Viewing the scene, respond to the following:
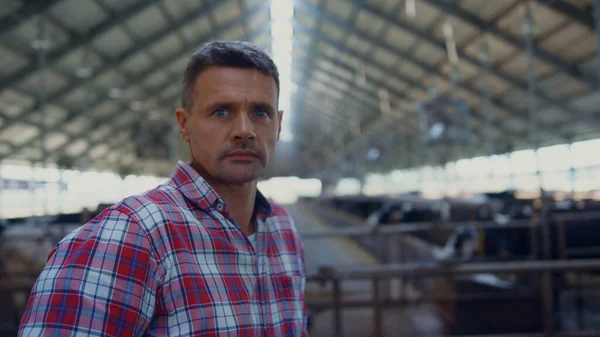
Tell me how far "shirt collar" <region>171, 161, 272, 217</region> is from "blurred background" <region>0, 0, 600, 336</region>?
6.93ft

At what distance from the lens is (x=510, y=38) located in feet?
45.1

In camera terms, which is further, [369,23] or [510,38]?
[369,23]

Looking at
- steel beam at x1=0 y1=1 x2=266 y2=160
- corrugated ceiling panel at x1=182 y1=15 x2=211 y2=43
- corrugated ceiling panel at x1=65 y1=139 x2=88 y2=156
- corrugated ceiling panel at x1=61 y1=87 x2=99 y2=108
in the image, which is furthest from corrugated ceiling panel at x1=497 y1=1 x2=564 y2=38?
corrugated ceiling panel at x1=65 y1=139 x2=88 y2=156

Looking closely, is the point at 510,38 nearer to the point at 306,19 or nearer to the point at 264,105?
the point at 306,19

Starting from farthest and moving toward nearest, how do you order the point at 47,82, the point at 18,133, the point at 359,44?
1. the point at 359,44
2. the point at 18,133
3. the point at 47,82

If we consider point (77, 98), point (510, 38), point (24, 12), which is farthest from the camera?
point (77, 98)

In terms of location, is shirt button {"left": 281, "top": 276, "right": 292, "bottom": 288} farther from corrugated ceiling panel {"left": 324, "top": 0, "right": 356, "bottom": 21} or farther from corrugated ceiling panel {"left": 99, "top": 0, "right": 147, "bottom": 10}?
corrugated ceiling panel {"left": 324, "top": 0, "right": 356, "bottom": 21}

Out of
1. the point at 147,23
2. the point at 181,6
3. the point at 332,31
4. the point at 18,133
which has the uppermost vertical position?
the point at 332,31

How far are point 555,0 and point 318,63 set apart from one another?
10684 millimetres

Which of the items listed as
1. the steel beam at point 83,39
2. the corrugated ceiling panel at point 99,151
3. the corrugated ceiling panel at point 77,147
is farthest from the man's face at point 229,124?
the corrugated ceiling panel at point 99,151

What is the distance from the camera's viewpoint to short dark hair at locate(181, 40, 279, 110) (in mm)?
984

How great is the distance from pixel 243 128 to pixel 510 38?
1465cm

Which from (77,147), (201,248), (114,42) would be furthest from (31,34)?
(201,248)

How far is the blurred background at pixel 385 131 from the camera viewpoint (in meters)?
4.77
